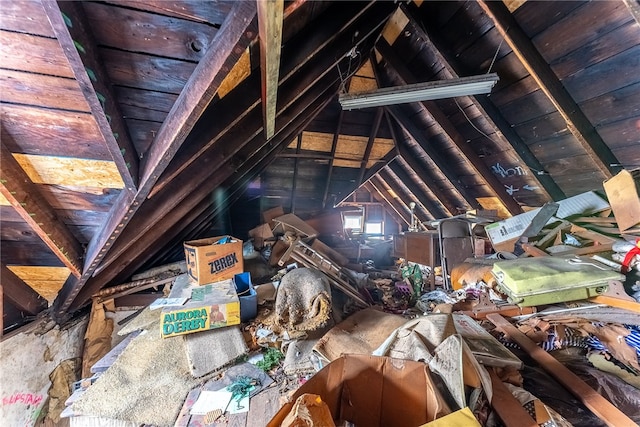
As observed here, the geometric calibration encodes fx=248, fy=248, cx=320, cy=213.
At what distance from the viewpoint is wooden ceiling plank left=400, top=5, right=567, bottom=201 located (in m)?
2.31

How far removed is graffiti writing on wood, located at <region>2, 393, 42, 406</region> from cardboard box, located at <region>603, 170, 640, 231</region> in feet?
18.1

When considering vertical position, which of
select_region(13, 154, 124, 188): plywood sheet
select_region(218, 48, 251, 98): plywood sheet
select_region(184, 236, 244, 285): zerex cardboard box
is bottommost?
select_region(184, 236, 244, 285): zerex cardboard box

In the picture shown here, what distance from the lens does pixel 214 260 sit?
2891 millimetres

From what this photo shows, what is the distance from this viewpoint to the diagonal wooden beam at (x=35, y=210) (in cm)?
114

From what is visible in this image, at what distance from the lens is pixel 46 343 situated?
2498 mm

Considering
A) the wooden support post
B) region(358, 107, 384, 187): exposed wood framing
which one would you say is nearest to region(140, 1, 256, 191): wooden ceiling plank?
the wooden support post

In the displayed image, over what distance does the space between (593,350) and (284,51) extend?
272 cm

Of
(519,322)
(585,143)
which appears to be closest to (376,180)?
(585,143)

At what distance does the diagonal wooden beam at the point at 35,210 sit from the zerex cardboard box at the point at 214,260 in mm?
1034

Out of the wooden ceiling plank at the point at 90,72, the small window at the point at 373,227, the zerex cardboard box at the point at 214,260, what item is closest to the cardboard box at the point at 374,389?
the wooden ceiling plank at the point at 90,72

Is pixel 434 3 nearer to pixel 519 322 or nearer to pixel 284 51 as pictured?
pixel 284 51

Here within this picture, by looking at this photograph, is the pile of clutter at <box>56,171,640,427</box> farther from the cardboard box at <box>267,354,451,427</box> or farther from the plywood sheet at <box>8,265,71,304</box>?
the plywood sheet at <box>8,265,71,304</box>

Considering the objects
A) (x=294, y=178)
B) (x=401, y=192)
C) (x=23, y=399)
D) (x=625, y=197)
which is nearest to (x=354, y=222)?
(x=401, y=192)

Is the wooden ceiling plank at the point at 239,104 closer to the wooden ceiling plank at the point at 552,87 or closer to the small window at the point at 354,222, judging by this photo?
the wooden ceiling plank at the point at 552,87
